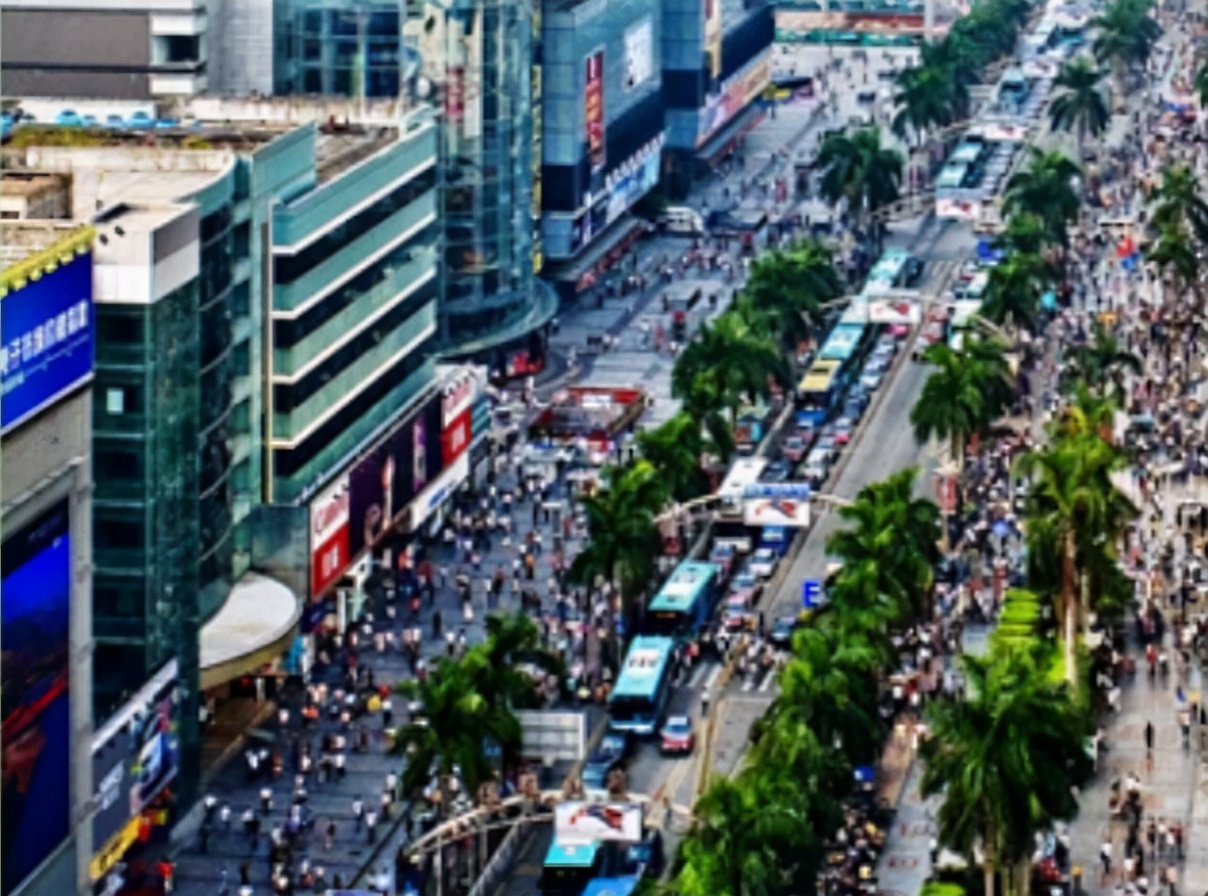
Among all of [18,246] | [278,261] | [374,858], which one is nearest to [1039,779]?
[374,858]

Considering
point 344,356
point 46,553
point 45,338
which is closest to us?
point 45,338

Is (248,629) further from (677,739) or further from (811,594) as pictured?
(811,594)

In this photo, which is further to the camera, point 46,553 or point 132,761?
point 132,761

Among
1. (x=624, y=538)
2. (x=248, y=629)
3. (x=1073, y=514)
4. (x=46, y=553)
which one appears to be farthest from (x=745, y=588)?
(x=46, y=553)

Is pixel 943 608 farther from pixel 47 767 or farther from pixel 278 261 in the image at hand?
pixel 47 767

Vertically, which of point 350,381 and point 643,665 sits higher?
point 350,381

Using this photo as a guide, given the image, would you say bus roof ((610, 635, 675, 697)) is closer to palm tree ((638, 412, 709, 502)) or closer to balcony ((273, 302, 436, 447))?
palm tree ((638, 412, 709, 502))

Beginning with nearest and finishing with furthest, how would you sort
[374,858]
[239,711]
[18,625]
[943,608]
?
[18,625] → [374,858] → [239,711] → [943,608]
